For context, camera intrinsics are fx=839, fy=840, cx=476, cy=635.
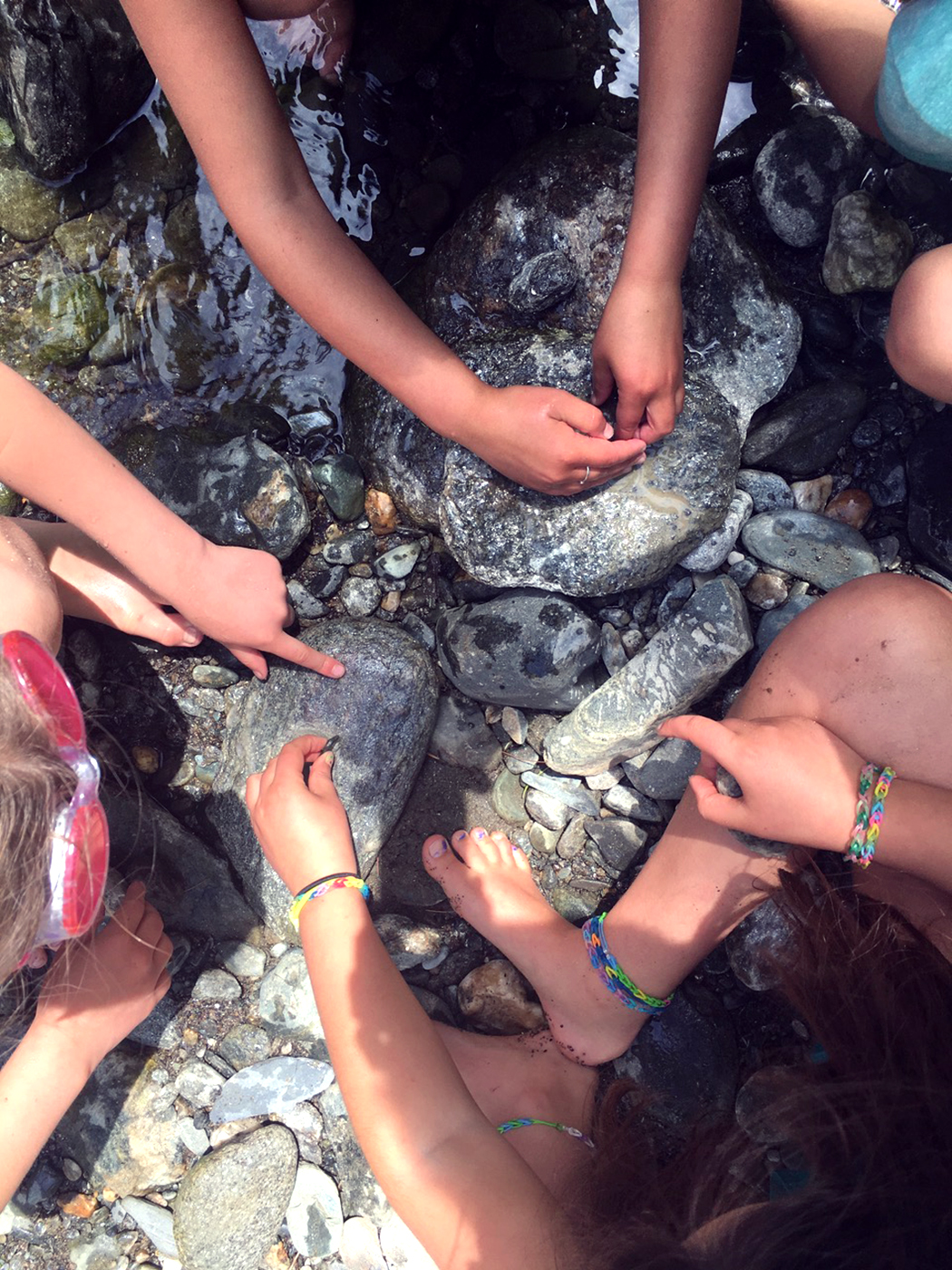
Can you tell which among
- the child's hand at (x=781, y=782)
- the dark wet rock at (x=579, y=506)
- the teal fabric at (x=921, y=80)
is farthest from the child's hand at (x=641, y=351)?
the child's hand at (x=781, y=782)

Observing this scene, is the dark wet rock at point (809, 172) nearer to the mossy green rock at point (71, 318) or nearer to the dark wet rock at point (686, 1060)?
the mossy green rock at point (71, 318)

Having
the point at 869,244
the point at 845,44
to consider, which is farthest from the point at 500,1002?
the point at 845,44

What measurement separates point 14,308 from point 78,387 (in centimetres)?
30

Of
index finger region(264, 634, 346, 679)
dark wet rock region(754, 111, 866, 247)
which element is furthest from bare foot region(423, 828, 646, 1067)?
dark wet rock region(754, 111, 866, 247)

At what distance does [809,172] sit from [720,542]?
100 centimetres

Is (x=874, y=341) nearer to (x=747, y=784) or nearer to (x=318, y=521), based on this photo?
(x=747, y=784)

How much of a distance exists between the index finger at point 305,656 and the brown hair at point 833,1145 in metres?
1.20

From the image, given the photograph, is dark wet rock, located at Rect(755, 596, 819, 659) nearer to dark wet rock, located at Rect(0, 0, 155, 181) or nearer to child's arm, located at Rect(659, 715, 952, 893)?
child's arm, located at Rect(659, 715, 952, 893)

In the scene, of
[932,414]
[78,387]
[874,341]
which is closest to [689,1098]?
[932,414]

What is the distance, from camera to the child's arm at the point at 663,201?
167 cm

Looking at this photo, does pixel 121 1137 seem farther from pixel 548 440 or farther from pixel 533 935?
pixel 548 440

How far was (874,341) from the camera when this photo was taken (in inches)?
87.4

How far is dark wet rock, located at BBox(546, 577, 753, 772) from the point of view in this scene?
2.05 m

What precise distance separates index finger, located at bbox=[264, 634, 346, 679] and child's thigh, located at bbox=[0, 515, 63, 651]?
517 mm
